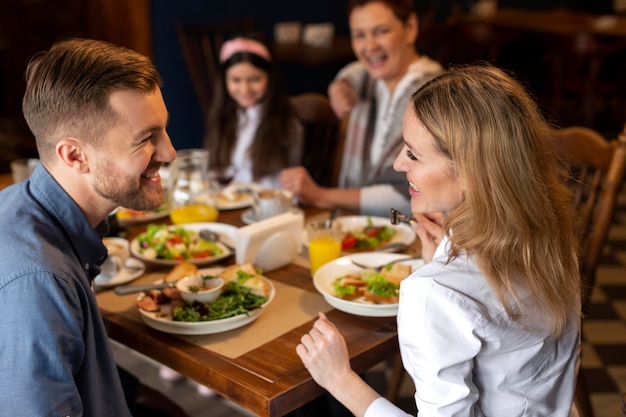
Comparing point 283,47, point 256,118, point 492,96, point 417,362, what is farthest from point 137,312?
point 283,47

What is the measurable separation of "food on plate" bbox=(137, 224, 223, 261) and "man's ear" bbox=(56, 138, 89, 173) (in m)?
0.57

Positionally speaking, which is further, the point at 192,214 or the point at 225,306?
the point at 192,214

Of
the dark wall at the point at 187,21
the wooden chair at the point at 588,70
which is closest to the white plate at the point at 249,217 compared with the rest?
the dark wall at the point at 187,21

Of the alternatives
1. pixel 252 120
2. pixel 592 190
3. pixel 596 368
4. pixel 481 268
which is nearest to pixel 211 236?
pixel 481 268

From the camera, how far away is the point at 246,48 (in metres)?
3.00

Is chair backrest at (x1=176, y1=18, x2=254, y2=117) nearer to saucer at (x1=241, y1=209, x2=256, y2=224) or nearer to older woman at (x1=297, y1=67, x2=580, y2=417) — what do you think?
saucer at (x1=241, y1=209, x2=256, y2=224)

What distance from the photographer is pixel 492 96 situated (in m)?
1.22

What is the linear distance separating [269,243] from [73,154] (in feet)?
2.00

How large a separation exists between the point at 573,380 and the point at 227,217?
3.96 ft

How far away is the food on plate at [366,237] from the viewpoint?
199 centimetres

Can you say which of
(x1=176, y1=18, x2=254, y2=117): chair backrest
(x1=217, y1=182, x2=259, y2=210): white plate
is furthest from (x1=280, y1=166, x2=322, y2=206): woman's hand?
(x1=176, y1=18, x2=254, y2=117): chair backrest

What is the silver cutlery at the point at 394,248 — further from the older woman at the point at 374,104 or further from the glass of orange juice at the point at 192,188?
the glass of orange juice at the point at 192,188

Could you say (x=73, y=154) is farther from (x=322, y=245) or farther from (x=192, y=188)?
(x=192, y=188)

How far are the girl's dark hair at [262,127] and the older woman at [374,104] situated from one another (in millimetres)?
239
